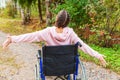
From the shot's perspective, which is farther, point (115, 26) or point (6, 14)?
point (6, 14)

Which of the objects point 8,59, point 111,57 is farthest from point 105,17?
point 8,59

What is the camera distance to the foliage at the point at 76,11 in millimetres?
10430

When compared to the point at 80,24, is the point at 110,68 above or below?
below

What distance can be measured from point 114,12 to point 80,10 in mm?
1643

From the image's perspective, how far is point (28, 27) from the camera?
15172 millimetres

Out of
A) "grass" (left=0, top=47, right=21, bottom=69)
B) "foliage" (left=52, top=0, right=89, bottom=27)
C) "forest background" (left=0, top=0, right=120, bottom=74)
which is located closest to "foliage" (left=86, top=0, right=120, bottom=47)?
"forest background" (left=0, top=0, right=120, bottom=74)

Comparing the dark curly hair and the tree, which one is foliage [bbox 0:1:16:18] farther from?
the dark curly hair

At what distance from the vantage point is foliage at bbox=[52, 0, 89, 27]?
10.4 meters

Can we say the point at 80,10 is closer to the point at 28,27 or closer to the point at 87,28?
the point at 87,28

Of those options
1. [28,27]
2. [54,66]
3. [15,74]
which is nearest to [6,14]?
[28,27]

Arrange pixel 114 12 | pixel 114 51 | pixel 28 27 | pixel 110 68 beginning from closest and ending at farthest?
pixel 110 68, pixel 114 51, pixel 114 12, pixel 28 27

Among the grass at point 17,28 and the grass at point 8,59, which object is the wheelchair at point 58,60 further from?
the grass at point 17,28

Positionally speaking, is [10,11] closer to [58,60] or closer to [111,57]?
[111,57]

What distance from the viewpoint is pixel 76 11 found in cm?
1058
